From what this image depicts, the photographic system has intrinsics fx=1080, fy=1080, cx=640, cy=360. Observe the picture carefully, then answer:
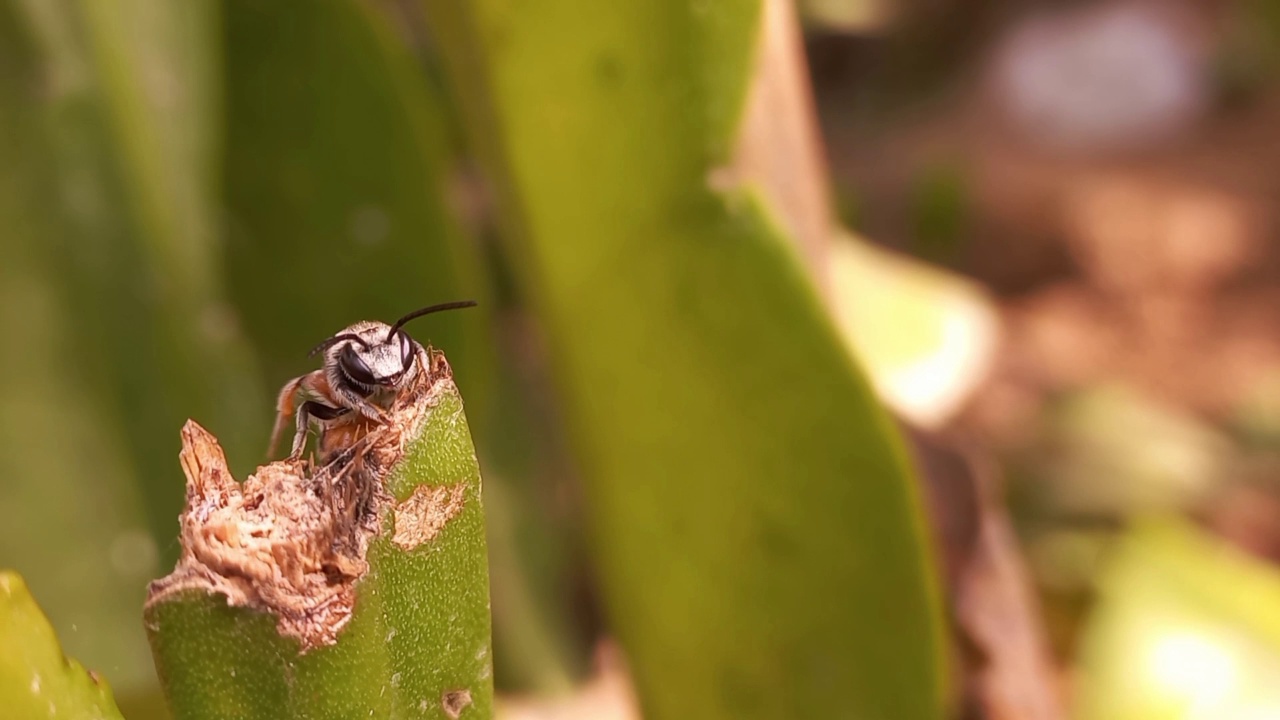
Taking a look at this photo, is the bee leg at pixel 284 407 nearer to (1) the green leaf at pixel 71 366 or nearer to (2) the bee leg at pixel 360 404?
(2) the bee leg at pixel 360 404

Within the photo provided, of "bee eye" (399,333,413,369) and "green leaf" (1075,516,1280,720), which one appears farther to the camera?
"green leaf" (1075,516,1280,720)

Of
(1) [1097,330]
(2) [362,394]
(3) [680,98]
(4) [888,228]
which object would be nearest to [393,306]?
(3) [680,98]

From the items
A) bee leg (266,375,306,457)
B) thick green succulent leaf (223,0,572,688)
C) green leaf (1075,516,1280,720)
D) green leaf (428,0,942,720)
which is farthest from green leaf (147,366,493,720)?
green leaf (1075,516,1280,720)

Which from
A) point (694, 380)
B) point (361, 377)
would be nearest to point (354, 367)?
point (361, 377)

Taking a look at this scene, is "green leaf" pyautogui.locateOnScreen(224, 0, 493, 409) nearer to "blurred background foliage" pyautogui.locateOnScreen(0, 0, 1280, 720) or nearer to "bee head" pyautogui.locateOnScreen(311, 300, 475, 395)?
"blurred background foliage" pyautogui.locateOnScreen(0, 0, 1280, 720)

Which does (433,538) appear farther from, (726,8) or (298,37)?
(298,37)

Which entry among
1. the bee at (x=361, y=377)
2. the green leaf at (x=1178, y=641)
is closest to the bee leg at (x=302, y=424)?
the bee at (x=361, y=377)
